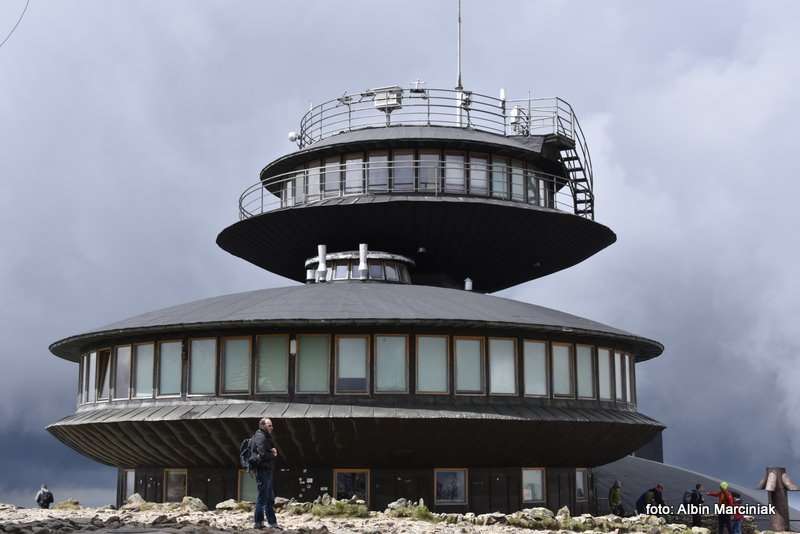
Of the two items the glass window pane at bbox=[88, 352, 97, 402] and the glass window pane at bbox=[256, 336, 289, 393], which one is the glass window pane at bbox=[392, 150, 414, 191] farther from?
the glass window pane at bbox=[88, 352, 97, 402]

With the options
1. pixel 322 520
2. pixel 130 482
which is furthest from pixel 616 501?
pixel 130 482

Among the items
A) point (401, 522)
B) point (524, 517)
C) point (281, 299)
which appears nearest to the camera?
point (401, 522)

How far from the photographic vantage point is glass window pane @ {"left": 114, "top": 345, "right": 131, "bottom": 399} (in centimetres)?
3609

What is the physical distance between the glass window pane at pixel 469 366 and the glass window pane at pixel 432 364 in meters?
0.42

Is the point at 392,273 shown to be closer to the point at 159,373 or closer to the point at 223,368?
the point at 223,368

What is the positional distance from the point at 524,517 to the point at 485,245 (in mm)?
19105

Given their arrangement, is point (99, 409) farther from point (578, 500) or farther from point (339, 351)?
point (578, 500)

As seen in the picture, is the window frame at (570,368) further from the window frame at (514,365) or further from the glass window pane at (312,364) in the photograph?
the glass window pane at (312,364)

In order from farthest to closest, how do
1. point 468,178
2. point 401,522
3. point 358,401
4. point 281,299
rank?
1. point 468,178
2. point 281,299
3. point 358,401
4. point 401,522

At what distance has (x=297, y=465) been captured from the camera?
3369 centimetres

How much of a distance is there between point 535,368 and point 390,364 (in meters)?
4.83

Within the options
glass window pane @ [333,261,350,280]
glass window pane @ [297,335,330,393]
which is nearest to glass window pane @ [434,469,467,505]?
glass window pane @ [297,335,330,393]

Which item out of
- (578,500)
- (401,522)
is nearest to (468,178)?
(578,500)

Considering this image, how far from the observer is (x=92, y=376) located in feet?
124
